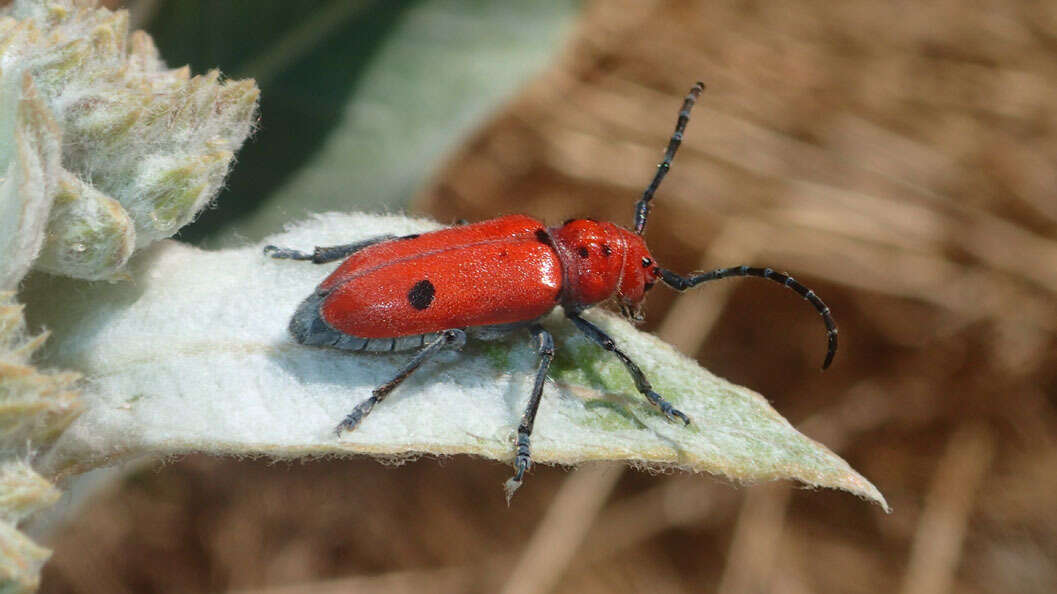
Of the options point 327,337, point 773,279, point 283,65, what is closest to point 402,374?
point 327,337

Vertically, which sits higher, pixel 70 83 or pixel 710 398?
pixel 70 83

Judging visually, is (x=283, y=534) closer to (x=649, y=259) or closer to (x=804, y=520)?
(x=804, y=520)

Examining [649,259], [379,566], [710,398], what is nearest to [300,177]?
[649,259]

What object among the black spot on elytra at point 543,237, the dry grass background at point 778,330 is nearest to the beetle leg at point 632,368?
the black spot on elytra at point 543,237

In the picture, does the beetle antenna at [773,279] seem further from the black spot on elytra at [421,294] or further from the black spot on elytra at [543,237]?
the black spot on elytra at [421,294]

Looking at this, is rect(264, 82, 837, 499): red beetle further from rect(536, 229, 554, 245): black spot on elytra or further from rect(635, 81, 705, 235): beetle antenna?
rect(635, 81, 705, 235): beetle antenna

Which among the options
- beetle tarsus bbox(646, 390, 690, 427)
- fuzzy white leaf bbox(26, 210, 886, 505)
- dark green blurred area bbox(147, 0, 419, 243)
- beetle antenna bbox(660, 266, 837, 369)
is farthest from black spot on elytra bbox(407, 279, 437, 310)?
dark green blurred area bbox(147, 0, 419, 243)
